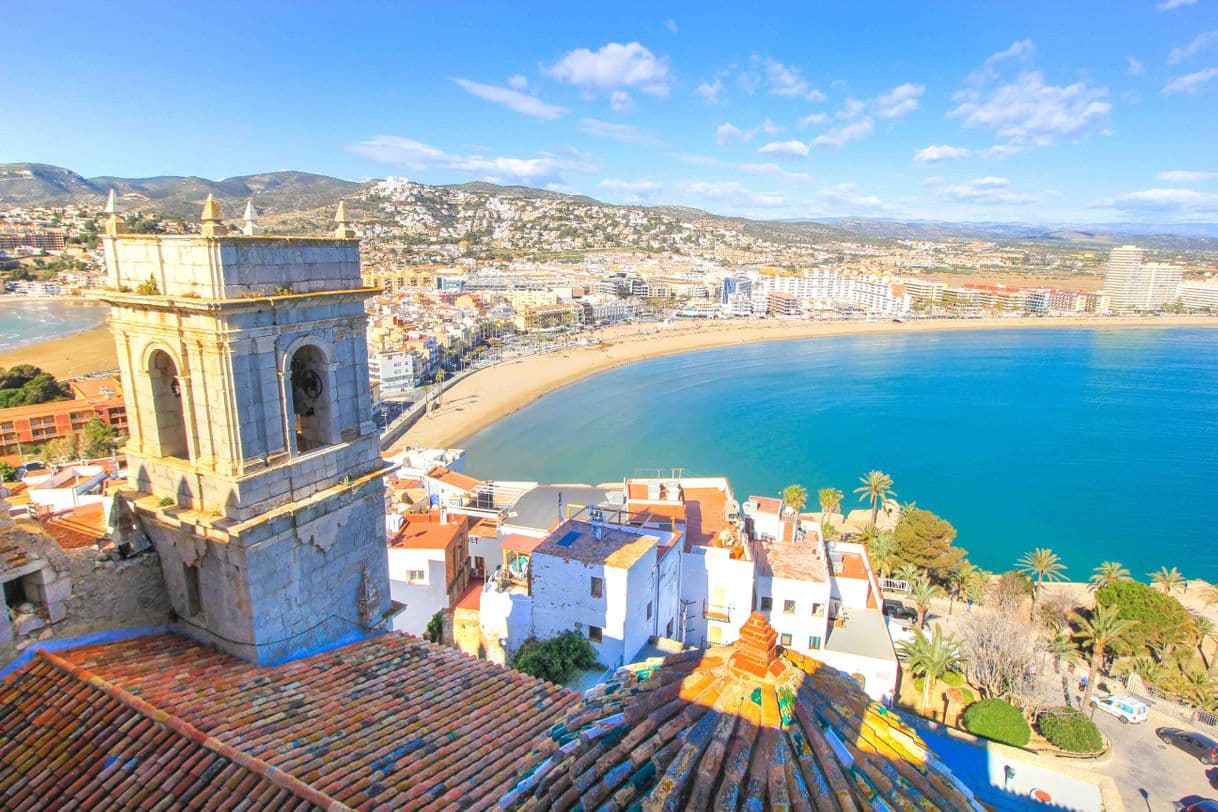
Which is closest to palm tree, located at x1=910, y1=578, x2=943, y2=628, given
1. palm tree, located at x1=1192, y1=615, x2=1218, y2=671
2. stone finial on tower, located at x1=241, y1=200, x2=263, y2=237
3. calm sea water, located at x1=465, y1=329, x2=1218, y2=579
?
palm tree, located at x1=1192, y1=615, x2=1218, y2=671

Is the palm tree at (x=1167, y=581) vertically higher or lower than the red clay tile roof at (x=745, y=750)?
lower

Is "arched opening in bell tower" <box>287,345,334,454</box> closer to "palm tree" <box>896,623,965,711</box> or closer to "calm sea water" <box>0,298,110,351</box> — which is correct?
"palm tree" <box>896,623,965,711</box>

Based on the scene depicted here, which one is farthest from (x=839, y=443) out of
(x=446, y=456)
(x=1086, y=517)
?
(x=446, y=456)

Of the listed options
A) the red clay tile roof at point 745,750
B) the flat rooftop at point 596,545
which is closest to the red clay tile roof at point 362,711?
the red clay tile roof at point 745,750

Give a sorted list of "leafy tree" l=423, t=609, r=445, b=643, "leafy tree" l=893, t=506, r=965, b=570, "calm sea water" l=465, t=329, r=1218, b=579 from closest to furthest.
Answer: "leafy tree" l=423, t=609, r=445, b=643
"leafy tree" l=893, t=506, r=965, b=570
"calm sea water" l=465, t=329, r=1218, b=579

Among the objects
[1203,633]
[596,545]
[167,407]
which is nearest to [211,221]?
[167,407]

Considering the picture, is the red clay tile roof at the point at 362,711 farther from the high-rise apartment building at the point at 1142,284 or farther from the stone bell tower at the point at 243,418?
the high-rise apartment building at the point at 1142,284

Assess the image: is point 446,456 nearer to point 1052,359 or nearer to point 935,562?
point 935,562
